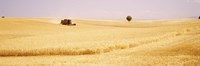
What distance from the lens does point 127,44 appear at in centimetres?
2206

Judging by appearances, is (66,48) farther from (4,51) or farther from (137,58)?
(137,58)

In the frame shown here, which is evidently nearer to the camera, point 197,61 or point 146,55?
point 197,61

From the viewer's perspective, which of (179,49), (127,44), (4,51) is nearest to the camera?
(179,49)

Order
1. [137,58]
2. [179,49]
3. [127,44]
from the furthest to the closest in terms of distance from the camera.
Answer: [127,44] < [179,49] < [137,58]

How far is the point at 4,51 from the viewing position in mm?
19938

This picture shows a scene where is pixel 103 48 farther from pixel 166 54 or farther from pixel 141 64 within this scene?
pixel 141 64

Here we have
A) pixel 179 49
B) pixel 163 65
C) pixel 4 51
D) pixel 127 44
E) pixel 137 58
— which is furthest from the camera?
pixel 127 44

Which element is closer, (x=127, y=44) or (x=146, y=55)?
(x=146, y=55)

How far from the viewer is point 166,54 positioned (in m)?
17.5

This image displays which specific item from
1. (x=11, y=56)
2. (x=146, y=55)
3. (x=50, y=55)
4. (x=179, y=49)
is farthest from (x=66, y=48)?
(x=179, y=49)

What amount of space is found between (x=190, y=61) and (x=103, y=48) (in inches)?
255

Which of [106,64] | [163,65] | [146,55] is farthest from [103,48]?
[163,65]

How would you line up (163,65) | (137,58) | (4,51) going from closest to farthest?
(163,65), (137,58), (4,51)

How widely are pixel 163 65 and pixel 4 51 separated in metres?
10.1
